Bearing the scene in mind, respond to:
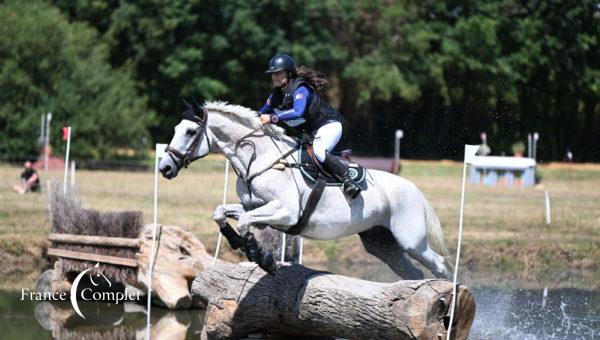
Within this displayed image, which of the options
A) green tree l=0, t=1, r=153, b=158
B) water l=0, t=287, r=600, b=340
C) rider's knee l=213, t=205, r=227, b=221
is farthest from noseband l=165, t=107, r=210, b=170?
green tree l=0, t=1, r=153, b=158

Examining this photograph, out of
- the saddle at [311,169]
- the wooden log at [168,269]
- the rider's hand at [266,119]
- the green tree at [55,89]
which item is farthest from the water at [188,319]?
the green tree at [55,89]

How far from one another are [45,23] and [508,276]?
24.2 m

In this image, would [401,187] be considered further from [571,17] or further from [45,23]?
[571,17]

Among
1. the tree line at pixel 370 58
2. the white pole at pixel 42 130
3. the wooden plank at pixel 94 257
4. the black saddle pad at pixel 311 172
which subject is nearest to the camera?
the black saddle pad at pixel 311 172

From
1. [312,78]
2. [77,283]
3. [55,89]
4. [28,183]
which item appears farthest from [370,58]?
[312,78]

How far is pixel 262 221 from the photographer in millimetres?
8703

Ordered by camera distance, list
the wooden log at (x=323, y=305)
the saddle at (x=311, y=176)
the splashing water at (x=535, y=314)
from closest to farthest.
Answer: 1. the wooden log at (x=323, y=305)
2. the saddle at (x=311, y=176)
3. the splashing water at (x=535, y=314)

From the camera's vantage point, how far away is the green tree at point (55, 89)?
110 ft

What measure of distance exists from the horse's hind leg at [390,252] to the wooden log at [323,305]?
887mm

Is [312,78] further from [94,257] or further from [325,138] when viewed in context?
[94,257]

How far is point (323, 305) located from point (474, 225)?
33.2 ft

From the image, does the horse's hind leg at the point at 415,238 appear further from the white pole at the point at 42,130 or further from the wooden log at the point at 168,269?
the white pole at the point at 42,130

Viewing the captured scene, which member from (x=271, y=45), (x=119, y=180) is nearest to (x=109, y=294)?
(x=119, y=180)

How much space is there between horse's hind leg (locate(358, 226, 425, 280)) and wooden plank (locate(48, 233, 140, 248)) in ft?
12.3
